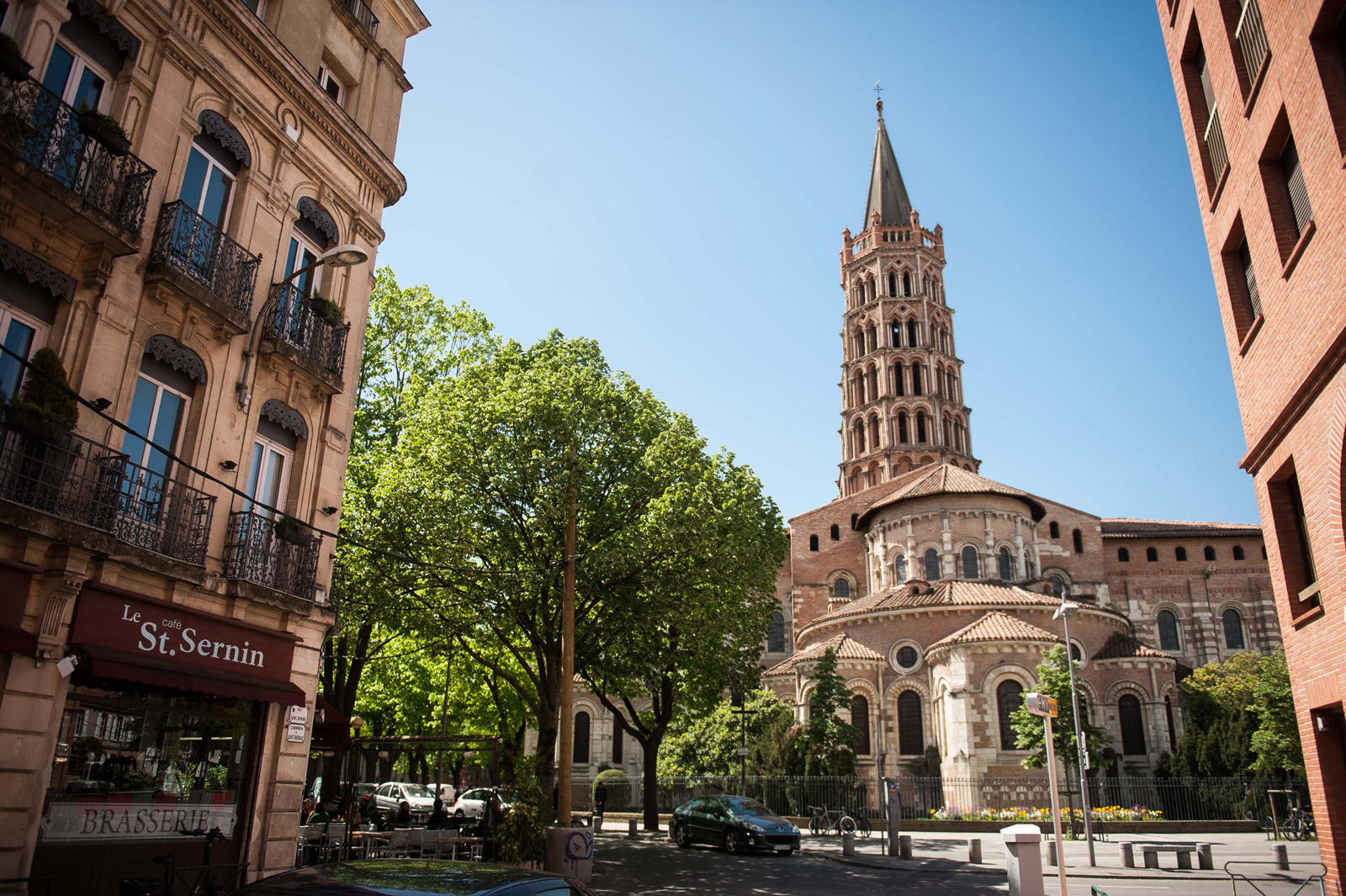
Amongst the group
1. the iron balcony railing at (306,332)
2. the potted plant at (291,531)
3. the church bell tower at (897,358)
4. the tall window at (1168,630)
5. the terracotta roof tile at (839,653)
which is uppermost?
the church bell tower at (897,358)

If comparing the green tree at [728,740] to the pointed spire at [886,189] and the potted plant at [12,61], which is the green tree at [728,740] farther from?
the pointed spire at [886,189]

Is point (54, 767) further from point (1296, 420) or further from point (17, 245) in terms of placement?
point (1296, 420)

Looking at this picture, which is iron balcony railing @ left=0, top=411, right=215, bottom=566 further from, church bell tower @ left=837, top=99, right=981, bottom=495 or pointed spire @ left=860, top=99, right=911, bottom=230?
pointed spire @ left=860, top=99, right=911, bottom=230

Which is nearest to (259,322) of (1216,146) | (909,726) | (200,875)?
(200,875)

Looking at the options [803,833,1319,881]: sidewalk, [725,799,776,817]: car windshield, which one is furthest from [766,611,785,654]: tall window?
[725,799,776,817]: car windshield

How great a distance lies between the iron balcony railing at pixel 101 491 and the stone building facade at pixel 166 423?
28mm

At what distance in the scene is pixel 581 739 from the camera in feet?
157

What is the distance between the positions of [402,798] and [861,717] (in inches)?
797

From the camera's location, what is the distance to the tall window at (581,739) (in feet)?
157

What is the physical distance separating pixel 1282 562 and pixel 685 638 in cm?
1229

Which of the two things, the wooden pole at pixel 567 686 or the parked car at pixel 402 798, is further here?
the parked car at pixel 402 798

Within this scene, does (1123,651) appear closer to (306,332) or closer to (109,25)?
(306,332)

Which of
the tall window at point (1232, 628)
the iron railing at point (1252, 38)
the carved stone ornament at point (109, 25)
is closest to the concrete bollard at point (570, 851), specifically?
the carved stone ornament at point (109, 25)

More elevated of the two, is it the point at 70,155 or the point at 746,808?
the point at 70,155
